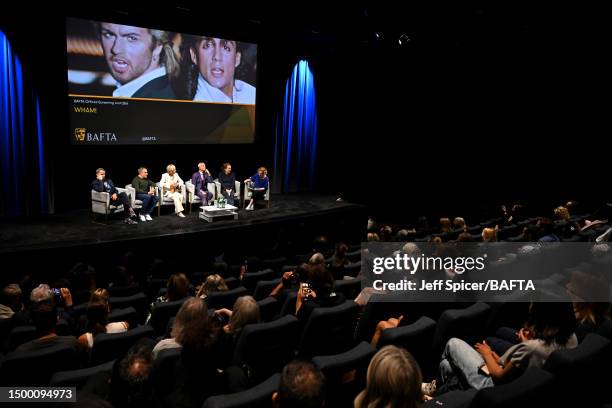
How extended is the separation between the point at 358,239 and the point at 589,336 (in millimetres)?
7153

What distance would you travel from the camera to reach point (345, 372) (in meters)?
2.63

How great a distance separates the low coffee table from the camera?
26.7ft

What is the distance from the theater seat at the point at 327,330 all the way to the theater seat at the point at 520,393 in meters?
1.31

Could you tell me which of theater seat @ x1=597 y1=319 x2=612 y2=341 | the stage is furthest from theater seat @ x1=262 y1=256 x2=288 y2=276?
theater seat @ x1=597 y1=319 x2=612 y2=341

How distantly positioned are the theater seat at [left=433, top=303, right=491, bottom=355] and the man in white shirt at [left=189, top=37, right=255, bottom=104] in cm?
768

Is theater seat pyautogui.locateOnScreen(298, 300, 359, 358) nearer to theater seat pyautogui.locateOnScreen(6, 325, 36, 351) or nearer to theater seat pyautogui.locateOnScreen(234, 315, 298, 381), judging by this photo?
theater seat pyautogui.locateOnScreen(234, 315, 298, 381)

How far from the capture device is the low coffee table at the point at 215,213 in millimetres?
8141

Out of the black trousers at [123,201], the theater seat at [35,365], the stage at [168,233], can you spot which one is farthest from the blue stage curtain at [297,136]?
the theater seat at [35,365]

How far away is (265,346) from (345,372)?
1.92ft

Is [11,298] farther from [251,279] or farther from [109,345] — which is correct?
[251,279]

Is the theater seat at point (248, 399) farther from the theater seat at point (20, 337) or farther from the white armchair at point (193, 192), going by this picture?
the white armchair at point (193, 192)

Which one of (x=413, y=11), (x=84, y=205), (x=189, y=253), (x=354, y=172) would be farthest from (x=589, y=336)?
(x=354, y=172)

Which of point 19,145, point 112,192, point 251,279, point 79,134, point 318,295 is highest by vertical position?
point 79,134

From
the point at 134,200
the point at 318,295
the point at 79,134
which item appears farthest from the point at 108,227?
the point at 318,295
